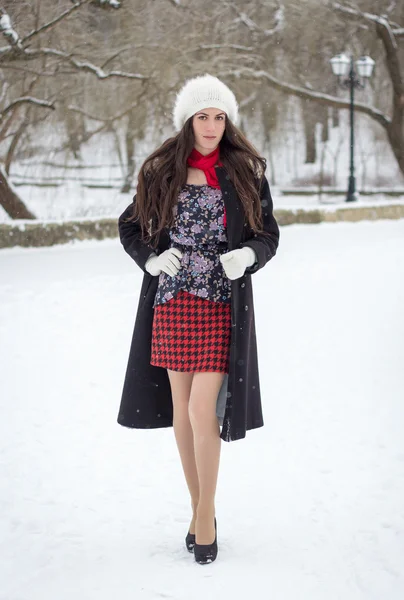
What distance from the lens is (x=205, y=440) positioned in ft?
10.2

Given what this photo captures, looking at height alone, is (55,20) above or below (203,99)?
above

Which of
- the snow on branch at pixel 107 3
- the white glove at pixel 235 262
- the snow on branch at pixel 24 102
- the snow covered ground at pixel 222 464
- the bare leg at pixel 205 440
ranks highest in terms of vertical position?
the snow on branch at pixel 107 3

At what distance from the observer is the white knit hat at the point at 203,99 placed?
312 cm

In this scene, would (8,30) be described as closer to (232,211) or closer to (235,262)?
(232,211)

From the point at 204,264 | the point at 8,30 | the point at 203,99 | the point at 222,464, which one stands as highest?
the point at 8,30

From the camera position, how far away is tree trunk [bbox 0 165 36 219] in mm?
14375

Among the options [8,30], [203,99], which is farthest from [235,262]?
[8,30]

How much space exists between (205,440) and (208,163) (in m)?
1.04

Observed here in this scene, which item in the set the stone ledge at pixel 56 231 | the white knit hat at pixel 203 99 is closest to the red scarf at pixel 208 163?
the white knit hat at pixel 203 99

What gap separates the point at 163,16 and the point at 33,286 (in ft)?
29.4

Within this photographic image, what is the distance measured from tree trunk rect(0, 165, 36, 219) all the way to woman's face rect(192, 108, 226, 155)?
11710mm

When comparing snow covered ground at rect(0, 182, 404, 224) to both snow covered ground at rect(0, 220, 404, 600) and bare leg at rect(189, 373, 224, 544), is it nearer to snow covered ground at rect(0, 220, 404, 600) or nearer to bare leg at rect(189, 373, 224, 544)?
snow covered ground at rect(0, 220, 404, 600)

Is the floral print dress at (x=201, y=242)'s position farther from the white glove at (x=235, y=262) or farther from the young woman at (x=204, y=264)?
the white glove at (x=235, y=262)

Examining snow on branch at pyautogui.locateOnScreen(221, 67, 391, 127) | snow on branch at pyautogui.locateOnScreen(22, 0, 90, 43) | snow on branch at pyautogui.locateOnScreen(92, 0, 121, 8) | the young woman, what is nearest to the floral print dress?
the young woman
